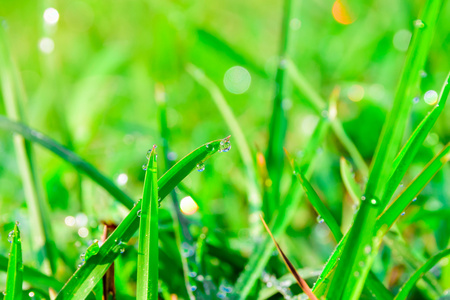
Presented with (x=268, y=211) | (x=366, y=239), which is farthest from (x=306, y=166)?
(x=366, y=239)

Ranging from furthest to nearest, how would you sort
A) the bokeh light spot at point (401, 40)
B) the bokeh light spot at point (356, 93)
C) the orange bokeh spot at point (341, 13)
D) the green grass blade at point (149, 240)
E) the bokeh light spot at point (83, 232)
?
the orange bokeh spot at point (341, 13) → the bokeh light spot at point (401, 40) → the bokeh light spot at point (356, 93) → the bokeh light spot at point (83, 232) → the green grass blade at point (149, 240)

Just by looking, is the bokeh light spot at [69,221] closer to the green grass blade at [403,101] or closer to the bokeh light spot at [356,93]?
the green grass blade at [403,101]

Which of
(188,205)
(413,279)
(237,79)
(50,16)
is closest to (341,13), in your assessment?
(237,79)

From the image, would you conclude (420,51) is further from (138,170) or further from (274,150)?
(138,170)

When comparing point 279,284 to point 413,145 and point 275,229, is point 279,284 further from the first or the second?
point 413,145

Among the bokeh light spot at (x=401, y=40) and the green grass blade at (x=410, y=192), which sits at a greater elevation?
the bokeh light spot at (x=401, y=40)

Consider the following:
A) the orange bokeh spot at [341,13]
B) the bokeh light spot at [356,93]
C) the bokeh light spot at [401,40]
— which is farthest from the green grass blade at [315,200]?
the orange bokeh spot at [341,13]

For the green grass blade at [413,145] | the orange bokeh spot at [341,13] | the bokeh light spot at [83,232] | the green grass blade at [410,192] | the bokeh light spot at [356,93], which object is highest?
the orange bokeh spot at [341,13]
